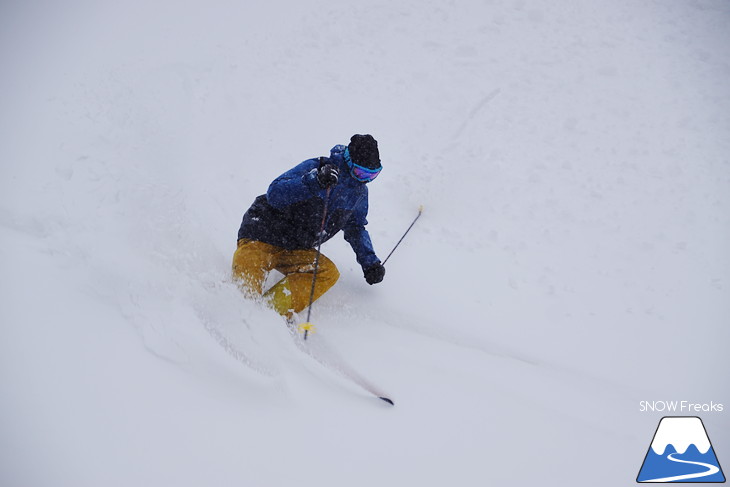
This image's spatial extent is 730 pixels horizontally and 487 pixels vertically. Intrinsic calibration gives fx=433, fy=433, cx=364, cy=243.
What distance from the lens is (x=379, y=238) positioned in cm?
479

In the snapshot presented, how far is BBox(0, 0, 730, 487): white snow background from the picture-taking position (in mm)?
2686

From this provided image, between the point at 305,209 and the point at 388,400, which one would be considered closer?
the point at 388,400

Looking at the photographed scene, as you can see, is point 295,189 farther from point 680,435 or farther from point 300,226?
point 680,435

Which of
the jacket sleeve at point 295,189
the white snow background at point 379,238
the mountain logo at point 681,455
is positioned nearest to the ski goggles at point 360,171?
the jacket sleeve at point 295,189

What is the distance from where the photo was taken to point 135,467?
2305 mm

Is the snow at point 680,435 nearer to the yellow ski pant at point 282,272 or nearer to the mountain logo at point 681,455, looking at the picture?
Answer: the mountain logo at point 681,455

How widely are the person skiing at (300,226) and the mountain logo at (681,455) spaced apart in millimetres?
2369

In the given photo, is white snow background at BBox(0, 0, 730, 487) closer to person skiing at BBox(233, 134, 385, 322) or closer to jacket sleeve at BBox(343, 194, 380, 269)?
person skiing at BBox(233, 134, 385, 322)

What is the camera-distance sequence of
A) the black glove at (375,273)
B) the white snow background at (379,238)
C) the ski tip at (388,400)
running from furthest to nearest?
the black glove at (375,273) < the ski tip at (388,400) < the white snow background at (379,238)

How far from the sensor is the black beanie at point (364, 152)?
326 cm

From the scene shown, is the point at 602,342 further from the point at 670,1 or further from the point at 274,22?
the point at 670,1

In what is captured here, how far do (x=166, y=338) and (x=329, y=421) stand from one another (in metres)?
1.24

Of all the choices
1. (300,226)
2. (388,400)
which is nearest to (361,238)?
(300,226)

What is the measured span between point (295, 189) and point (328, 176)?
1.27 feet
